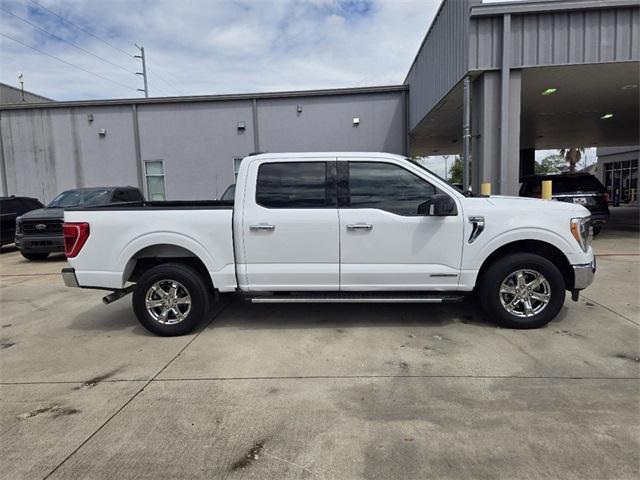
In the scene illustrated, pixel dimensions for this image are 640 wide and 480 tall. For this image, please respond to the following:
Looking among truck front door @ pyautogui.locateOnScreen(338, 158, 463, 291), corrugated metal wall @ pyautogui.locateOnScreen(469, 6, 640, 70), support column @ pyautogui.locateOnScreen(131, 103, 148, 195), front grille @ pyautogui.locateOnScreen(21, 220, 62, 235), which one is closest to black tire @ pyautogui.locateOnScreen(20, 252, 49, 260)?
front grille @ pyautogui.locateOnScreen(21, 220, 62, 235)

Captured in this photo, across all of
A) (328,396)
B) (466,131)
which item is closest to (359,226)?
(328,396)

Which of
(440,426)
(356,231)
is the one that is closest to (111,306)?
(356,231)

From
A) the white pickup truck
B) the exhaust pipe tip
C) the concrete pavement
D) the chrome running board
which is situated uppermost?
the white pickup truck

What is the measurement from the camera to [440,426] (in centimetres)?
302

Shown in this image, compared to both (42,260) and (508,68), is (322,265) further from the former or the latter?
(42,260)

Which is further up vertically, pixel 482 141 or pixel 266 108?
pixel 266 108

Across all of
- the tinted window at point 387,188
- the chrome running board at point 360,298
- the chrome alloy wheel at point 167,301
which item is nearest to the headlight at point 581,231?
the chrome running board at point 360,298

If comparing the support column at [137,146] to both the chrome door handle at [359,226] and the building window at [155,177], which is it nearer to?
the building window at [155,177]

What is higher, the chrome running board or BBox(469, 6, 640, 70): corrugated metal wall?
BBox(469, 6, 640, 70): corrugated metal wall

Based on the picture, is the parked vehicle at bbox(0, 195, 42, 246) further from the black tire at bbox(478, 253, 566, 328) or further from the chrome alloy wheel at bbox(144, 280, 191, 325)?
the black tire at bbox(478, 253, 566, 328)

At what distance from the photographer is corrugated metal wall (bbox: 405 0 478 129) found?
838 cm

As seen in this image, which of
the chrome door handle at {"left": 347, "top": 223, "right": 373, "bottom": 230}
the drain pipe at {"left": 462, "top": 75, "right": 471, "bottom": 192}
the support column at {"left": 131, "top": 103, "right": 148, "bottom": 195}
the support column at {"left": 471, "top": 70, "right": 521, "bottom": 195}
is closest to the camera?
the chrome door handle at {"left": 347, "top": 223, "right": 373, "bottom": 230}

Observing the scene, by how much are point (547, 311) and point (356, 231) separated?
7.57 ft

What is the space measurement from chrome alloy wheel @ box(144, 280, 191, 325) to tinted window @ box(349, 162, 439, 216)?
86.3 inches
